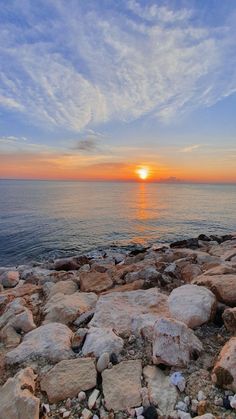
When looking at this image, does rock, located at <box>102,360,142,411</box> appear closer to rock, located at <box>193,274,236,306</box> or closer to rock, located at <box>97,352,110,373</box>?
rock, located at <box>97,352,110,373</box>

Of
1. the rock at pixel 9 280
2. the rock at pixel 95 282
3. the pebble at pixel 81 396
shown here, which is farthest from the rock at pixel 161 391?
the rock at pixel 9 280

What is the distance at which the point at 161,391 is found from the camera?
371 cm

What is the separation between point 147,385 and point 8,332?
3009 millimetres

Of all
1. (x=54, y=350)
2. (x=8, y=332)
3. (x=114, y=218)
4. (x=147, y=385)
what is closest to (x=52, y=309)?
(x=8, y=332)

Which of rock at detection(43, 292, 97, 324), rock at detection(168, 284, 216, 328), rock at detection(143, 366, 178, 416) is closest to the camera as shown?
rock at detection(143, 366, 178, 416)

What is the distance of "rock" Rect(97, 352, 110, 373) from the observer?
4234 millimetres

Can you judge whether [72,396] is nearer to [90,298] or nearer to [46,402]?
[46,402]

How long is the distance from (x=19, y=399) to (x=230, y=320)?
3260mm

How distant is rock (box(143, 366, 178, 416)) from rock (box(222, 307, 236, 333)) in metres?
1.48

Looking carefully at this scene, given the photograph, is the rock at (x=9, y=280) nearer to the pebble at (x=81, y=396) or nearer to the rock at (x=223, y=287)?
the rock at (x=223, y=287)

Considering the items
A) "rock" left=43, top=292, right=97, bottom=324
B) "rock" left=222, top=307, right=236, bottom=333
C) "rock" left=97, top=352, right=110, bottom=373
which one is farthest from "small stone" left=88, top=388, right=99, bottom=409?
"rock" left=222, top=307, right=236, bottom=333

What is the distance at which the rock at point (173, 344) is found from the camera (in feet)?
13.4

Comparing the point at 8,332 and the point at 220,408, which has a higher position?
the point at 220,408

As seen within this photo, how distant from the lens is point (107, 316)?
5.67 m
